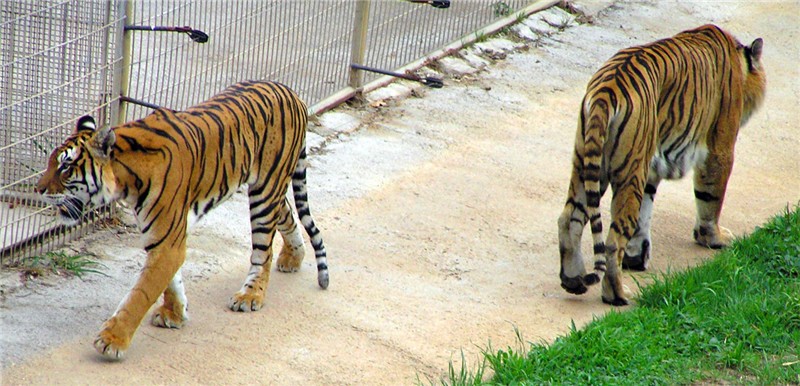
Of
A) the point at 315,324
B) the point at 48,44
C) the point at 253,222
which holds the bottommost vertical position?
the point at 315,324

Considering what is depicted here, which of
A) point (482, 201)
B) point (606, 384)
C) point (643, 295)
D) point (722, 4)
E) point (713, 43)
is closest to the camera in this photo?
point (606, 384)

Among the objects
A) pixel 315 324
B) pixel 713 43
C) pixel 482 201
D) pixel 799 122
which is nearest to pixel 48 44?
pixel 315 324

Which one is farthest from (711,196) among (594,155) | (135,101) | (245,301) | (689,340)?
(135,101)

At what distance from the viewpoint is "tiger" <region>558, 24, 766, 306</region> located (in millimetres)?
6039

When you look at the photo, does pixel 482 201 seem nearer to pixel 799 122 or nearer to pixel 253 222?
pixel 253 222

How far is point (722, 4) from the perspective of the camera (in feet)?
42.0

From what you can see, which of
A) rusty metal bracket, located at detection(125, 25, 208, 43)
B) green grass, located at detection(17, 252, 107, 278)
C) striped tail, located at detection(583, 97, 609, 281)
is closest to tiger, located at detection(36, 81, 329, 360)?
rusty metal bracket, located at detection(125, 25, 208, 43)

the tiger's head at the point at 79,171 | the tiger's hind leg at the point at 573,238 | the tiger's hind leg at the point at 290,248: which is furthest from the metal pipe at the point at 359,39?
the tiger's head at the point at 79,171

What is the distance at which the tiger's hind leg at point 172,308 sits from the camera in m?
5.42

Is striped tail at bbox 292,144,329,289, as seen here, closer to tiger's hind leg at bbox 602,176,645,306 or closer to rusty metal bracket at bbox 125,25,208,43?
rusty metal bracket at bbox 125,25,208,43

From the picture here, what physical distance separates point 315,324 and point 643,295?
6.39ft

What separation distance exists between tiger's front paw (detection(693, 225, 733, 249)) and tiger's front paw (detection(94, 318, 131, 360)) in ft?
13.5

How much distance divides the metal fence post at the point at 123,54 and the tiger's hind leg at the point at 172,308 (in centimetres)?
141

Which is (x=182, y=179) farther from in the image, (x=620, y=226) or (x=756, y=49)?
(x=756, y=49)
